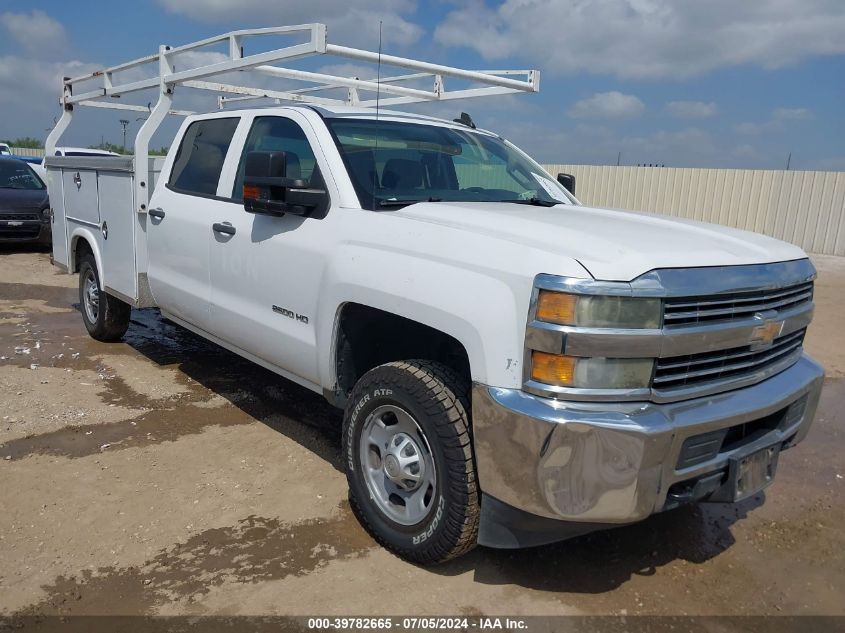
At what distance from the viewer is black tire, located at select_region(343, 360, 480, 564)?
2.93m

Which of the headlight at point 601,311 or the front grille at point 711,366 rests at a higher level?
the headlight at point 601,311

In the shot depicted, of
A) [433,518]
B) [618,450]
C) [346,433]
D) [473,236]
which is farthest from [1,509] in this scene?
[618,450]

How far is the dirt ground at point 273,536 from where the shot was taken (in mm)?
3029

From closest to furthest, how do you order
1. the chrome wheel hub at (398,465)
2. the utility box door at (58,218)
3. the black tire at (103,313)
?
the chrome wheel hub at (398,465) < the black tire at (103,313) < the utility box door at (58,218)

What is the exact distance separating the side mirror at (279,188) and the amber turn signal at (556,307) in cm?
150

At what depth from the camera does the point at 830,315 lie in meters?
9.77

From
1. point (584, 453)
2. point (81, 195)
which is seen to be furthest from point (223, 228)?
point (81, 195)

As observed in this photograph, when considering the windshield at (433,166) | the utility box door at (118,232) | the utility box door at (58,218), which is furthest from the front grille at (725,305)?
the utility box door at (58,218)

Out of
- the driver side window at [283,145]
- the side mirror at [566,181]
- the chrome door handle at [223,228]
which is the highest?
the driver side window at [283,145]

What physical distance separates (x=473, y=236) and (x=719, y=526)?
2.09m

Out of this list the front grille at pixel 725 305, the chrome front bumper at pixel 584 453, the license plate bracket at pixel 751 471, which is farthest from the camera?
the license plate bracket at pixel 751 471

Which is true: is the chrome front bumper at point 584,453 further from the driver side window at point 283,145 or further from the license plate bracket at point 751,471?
the driver side window at point 283,145

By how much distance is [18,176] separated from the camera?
13367 millimetres

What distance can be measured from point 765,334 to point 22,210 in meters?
12.9
